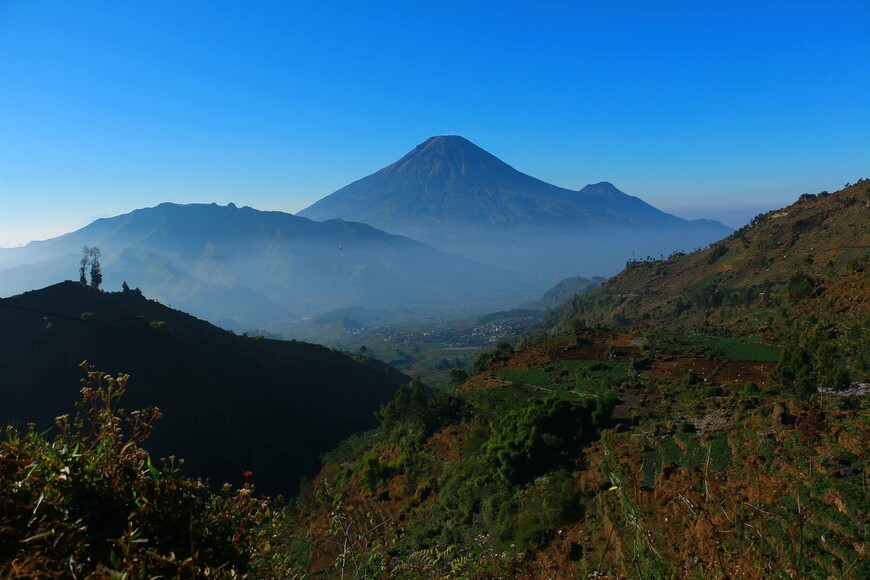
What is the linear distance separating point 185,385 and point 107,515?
35987 mm

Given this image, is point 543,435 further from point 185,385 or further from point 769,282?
point 769,282

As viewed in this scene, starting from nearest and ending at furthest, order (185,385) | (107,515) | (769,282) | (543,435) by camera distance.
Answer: (107,515)
(543,435)
(185,385)
(769,282)

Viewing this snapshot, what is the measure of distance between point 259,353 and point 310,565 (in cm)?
3015

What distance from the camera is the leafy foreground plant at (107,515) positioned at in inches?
64.2

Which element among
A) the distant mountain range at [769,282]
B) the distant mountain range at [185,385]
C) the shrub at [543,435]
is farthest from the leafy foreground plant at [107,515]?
the distant mountain range at [185,385]

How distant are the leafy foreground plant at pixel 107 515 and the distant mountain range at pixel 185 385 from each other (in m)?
27.3

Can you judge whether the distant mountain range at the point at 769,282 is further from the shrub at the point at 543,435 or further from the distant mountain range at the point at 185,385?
the distant mountain range at the point at 185,385

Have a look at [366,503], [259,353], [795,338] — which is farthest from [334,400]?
[795,338]

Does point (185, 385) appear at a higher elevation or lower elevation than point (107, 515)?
lower

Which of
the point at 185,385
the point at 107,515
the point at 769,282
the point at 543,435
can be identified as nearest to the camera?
the point at 107,515

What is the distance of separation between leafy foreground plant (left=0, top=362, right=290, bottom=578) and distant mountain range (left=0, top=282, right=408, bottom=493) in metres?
27.3

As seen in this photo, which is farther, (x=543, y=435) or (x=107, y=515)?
(x=543, y=435)

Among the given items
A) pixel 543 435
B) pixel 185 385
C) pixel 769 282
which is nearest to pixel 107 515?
pixel 543 435

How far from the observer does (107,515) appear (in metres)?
1.94
